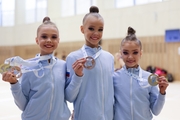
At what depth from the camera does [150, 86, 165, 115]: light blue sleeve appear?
2.74 meters

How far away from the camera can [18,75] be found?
243 centimetres

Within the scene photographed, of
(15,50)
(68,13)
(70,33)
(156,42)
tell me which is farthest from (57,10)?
(156,42)

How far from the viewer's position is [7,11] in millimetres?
Answer: 23984

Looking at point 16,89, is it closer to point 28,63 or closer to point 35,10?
point 28,63

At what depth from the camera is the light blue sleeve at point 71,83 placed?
2533 millimetres

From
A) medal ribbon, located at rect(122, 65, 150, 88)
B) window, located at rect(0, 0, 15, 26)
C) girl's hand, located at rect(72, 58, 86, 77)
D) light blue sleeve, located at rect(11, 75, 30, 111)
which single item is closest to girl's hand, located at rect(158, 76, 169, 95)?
medal ribbon, located at rect(122, 65, 150, 88)

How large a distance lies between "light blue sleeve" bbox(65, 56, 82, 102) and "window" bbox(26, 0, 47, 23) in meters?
19.9

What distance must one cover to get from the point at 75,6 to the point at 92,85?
17886 millimetres

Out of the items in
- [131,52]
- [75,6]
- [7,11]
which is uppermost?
[7,11]

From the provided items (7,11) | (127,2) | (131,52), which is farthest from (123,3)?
(131,52)

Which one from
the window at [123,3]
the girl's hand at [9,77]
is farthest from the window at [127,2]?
the girl's hand at [9,77]

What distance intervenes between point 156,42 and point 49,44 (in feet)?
45.3

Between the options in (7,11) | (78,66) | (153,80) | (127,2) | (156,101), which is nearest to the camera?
(78,66)

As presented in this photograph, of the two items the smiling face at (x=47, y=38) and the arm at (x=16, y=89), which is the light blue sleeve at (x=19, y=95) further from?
the smiling face at (x=47, y=38)
